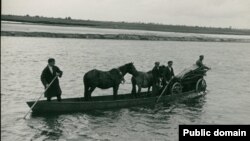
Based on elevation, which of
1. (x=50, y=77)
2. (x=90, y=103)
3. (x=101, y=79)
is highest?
(x=50, y=77)

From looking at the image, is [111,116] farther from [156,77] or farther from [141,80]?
[156,77]

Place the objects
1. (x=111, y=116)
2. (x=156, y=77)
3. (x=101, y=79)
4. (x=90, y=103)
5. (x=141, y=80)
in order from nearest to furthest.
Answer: (x=111, y=116), (x=90, y=103), (x=101, y=79), (x=141, y=80), (x=156, y=77)

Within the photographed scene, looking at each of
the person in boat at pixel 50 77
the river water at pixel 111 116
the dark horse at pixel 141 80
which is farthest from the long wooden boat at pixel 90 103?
the dark horse at pixel 141 80

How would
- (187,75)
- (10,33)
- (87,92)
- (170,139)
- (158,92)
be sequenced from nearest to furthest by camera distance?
1. (170,139)
2. (87,92)
3. (158,92)
4. (187,75)
5. (10,33)

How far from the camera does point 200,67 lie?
22172mm

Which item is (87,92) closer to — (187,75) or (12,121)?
(12,121)

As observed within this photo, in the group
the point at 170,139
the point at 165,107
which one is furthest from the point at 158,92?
the point at 170,139

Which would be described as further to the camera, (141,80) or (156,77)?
(156,77)

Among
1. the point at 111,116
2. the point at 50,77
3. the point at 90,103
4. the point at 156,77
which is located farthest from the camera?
the point at 156,77

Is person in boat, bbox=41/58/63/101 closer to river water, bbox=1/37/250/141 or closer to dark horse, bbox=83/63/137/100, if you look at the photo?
river water, bbox=1/37/250/141

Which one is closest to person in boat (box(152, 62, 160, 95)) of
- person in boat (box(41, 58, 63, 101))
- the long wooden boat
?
the long wooden boat

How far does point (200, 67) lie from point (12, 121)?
12.0 meters

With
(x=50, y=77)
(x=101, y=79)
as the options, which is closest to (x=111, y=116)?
(x=101, y=79)

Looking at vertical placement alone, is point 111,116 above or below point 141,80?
below
